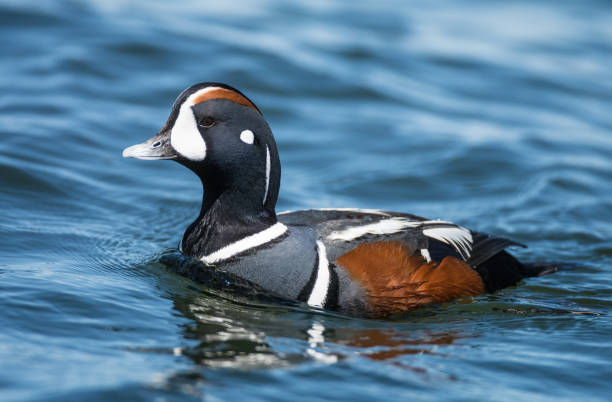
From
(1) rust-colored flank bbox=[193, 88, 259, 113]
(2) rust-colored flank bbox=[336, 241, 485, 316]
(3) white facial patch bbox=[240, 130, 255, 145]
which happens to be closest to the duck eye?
(1) rust-colored flank bbox=[193, 88, 259, 113]

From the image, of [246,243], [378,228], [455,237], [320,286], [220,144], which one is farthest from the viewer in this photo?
[455,237]

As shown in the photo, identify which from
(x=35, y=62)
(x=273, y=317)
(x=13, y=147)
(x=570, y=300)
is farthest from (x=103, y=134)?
(x=570, y=300)

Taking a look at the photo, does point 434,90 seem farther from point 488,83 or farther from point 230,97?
point 230,97

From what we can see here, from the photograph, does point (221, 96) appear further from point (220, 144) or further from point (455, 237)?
point (455, 237)

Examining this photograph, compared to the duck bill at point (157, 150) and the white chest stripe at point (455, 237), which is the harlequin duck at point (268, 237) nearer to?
the duck bill at point (157, 150)

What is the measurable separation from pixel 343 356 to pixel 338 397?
61 centimetres

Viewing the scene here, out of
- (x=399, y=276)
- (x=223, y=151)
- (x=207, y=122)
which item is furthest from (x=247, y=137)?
(x=399, y=276)

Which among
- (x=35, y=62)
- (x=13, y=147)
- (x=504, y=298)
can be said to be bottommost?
(x=504, y=298)

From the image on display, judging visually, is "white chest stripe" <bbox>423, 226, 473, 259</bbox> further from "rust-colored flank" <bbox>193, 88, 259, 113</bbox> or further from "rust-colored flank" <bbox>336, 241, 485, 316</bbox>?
"rust-colored flank" <bbox>193, 88, 259, 113</bbox>

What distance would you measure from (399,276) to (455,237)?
2.94 ft

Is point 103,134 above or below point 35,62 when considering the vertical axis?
below

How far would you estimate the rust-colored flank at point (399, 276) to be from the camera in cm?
663

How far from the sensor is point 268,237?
6.75m

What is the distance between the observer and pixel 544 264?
27.1ft
